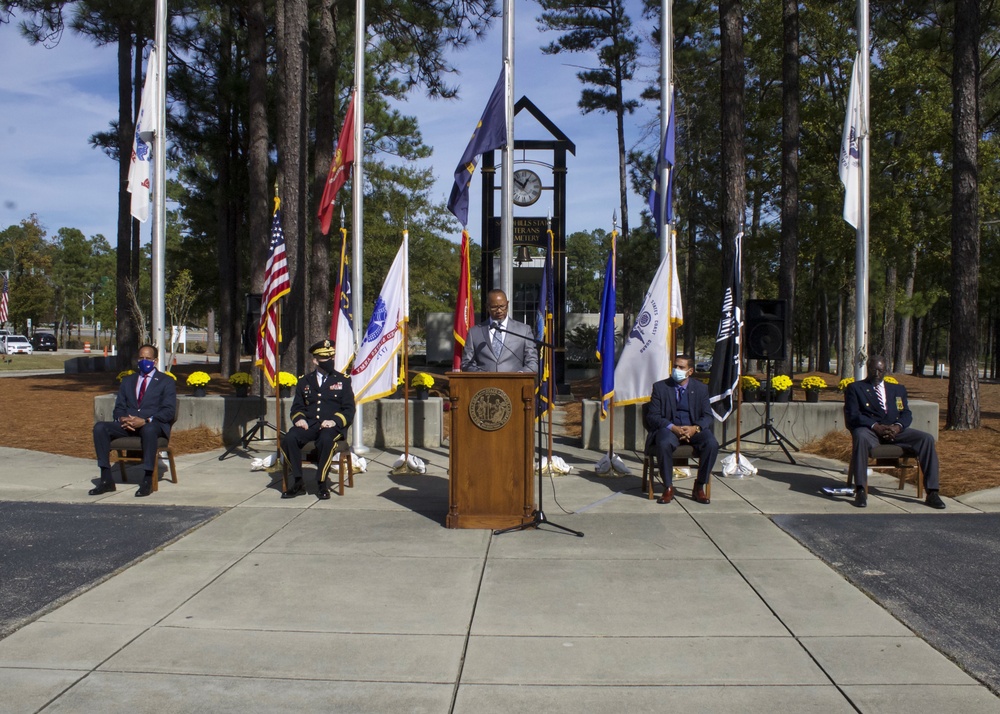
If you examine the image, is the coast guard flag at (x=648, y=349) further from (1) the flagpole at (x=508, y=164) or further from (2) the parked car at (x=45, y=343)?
(2) the parked car at (x=45, y=343)

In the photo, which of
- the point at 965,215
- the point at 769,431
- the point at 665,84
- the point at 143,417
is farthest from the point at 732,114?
the point at 143,417

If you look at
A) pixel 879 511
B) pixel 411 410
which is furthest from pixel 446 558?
pixel 411 410

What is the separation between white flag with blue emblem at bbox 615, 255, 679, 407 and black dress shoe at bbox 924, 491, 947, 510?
Result: 324 centimetres

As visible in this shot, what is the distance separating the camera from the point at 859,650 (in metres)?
5.20

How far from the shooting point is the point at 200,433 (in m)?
13.7

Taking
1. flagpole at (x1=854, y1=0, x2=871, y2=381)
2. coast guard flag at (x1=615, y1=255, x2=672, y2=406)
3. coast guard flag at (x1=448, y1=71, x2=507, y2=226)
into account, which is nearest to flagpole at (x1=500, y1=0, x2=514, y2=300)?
coast guard flag at (x1=448, y1=71, x2=507, y2=226)

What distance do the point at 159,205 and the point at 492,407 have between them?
22.0ft

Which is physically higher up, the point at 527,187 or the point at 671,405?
the point at 527,187

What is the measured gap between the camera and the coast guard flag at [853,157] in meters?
11.9

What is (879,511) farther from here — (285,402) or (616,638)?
(285,402)

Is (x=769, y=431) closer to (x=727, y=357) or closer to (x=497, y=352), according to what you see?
(x=727, y=357)

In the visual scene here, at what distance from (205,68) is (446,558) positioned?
26.2 meters

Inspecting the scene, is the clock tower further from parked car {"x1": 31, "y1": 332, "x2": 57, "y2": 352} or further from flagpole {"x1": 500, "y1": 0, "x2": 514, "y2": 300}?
parked car {"x1": 31, "y1": 332, "x2": 57, "y2": 352}

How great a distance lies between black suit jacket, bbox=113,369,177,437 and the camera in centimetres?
1013
